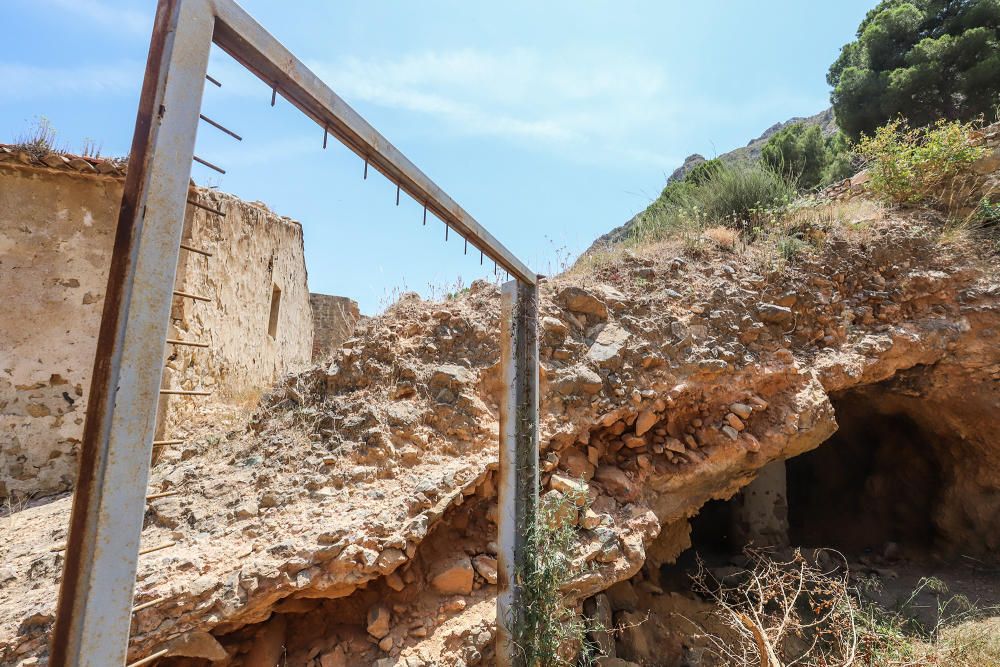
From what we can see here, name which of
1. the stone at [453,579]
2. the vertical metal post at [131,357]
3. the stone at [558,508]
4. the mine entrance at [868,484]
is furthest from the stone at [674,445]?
the vertical metal post at [131,357]

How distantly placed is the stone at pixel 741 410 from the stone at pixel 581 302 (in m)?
1.59

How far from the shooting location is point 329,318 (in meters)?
10.9

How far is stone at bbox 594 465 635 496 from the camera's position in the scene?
5.02 metres

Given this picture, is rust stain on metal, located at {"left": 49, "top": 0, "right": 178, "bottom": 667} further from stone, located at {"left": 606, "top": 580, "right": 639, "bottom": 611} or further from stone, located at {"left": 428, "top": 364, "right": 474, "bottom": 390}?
stone, located at {"left": 606, "top": 580, "right": 639, "bottom": 611}

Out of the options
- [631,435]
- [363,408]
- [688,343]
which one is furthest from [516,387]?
[688,343]

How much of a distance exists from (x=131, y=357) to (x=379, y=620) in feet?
8.83

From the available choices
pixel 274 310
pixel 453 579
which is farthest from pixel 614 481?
pixel 274 310

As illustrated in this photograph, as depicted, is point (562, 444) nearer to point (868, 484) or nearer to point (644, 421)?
point (644, 421)

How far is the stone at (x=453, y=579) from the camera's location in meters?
3.98

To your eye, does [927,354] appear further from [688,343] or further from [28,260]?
[28,260]

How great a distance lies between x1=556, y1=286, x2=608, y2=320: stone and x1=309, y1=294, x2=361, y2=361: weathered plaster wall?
19.6ft

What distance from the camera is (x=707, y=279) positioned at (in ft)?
21.1

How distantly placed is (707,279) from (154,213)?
5852 mm

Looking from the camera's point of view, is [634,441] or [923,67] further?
[923,67]
